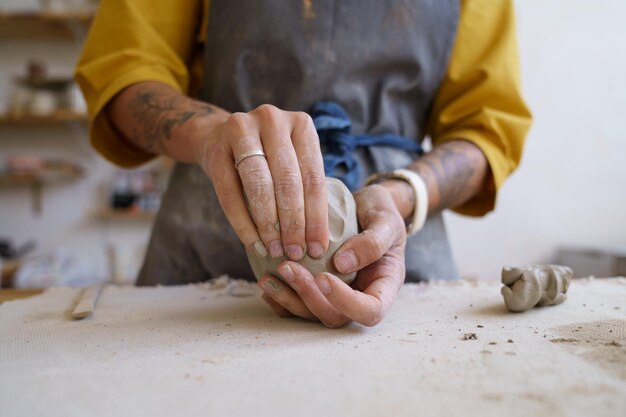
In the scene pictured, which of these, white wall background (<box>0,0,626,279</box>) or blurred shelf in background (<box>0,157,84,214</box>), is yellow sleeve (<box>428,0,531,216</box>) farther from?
blurred shelf in background (<box>0,157,84,214</box>)

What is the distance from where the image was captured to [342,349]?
0.54 metres

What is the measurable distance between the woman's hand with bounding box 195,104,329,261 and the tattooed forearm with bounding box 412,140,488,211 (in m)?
0.40

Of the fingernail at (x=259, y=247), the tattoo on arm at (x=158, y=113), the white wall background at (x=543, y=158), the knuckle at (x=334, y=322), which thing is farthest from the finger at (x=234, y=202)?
the white wall background at (x=543, y=158)

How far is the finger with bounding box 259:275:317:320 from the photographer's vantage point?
65 centimetres

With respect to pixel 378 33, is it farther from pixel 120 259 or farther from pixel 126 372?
pixel 120 259

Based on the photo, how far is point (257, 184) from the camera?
1.98 feet

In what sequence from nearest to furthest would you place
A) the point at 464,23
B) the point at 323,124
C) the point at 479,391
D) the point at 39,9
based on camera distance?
1. the point at 479,391
2. the point at 323,124
3. the point at 464,23
4. the point at 39,9

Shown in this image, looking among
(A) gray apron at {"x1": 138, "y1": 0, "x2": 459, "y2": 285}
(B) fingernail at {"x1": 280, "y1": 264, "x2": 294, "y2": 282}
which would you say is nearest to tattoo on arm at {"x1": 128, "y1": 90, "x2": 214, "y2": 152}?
(A) gray apron at {"x1": 138, "y1": 0, "x2": 459, "y2": 285}

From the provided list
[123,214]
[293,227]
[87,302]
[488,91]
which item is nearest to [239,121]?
[293,227]

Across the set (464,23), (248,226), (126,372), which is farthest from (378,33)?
(126,372)

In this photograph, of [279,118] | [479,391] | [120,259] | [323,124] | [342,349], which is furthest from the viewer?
Result: [120,259]

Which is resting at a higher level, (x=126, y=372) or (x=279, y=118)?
(x=279, y=118)

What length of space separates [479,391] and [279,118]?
1.31 ft

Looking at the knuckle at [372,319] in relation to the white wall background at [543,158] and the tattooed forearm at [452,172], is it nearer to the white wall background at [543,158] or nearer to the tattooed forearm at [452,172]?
the tattooed forearm at [452,172]
